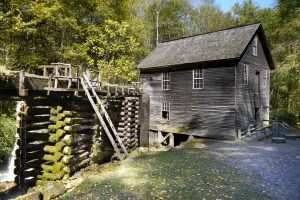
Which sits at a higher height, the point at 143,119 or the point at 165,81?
the point at 165,81

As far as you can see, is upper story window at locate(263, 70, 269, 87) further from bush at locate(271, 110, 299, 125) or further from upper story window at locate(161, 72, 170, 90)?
upper story window at locate(161, 72, 170, 90)

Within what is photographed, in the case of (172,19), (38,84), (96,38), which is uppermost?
(172,19)

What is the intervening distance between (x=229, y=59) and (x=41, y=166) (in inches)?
602

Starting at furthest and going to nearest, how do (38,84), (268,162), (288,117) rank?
(288,117), (268,162), (38,84)

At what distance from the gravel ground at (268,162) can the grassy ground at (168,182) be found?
665 millimetres

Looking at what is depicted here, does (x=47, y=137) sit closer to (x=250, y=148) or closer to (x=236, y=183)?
(x=236, y=183)

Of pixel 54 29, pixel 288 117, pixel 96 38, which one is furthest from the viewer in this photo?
pixel 288 117

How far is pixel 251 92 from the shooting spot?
24109 mm

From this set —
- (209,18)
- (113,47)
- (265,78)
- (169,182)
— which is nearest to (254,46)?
(265,78)

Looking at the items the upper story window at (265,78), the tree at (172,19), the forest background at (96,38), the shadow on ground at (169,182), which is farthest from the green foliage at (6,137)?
the tree at (172,19)

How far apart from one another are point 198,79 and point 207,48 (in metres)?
2.96

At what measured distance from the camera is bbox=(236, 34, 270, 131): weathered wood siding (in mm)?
21781

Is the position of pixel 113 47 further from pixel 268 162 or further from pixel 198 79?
pixel 268 162

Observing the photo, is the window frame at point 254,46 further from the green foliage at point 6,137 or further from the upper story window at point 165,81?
the green foliage at point 6,137
